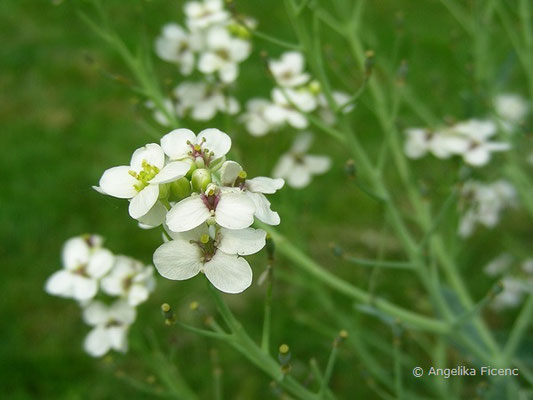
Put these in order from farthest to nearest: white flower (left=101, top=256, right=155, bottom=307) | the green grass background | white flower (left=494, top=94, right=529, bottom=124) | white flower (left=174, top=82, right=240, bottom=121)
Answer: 1. white flower (left=494, top=94, right=529, bottom=124)
2. the green grass background
3. white flower (left=174, top=82, right=240, bottom=121)
4. white flower (left=101, top=256, right=155, bottom=307)

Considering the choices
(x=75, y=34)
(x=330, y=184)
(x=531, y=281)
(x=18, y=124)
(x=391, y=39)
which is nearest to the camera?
(x=531, y=281)

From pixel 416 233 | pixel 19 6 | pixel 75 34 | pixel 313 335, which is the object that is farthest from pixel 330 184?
pixel 19 6

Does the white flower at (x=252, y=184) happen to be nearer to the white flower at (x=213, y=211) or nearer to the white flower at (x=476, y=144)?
the white flower at (x=213, y=211)

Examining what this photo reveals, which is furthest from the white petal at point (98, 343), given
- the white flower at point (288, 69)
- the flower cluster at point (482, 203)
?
the flower cluster at point (482, 203)

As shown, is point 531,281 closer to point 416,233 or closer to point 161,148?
point 416,233

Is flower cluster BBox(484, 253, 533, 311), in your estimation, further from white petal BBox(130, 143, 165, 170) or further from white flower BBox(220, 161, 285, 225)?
white petal BBox(130, 143, 165, 170)

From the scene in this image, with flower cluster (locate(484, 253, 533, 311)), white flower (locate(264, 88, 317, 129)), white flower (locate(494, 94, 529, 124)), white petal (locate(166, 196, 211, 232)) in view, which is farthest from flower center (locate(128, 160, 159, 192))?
white flower (locate(494, 94, 529, 124))
